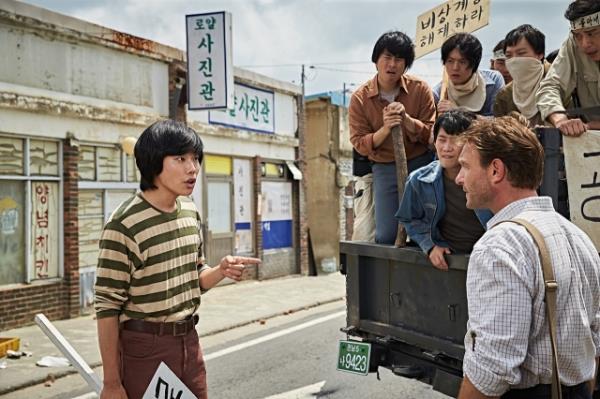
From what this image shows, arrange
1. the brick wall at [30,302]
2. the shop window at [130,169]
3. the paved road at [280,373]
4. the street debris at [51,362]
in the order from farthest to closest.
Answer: the shop window at [130,169]
the brick wall at [30,302]
the street debris at [51,362]
the paved road at [280,373]

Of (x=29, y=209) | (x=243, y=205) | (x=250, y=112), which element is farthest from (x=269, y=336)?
(x=250, y=112)

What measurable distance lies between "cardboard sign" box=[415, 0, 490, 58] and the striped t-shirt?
97.2 inches

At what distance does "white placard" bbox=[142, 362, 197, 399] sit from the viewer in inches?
111

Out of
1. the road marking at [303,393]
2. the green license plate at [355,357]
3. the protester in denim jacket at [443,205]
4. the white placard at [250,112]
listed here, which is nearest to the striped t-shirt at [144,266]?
the green license plate at [355,357]

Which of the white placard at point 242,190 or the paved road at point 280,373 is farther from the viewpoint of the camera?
the white placard at point 242,190

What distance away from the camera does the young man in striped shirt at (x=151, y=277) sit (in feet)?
9.12

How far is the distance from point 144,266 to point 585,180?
2094mm

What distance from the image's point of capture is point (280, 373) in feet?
21.7

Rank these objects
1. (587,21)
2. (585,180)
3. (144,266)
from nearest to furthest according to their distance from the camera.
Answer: (144,266) < (585,180) < (587,21)

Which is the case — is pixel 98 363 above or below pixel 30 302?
below

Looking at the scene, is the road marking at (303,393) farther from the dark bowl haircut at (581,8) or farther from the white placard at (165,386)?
the dark bowl haircut at (581,8)

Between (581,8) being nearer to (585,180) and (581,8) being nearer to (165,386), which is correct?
(585,180)

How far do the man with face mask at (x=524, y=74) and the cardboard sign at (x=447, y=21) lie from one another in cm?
28

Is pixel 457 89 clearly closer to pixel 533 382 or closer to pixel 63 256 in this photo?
pixel 533 382
